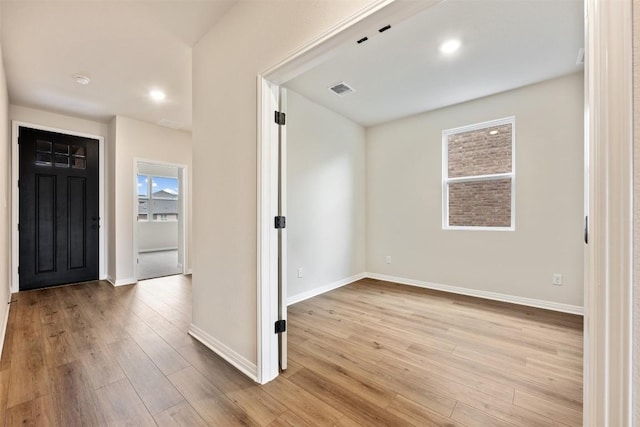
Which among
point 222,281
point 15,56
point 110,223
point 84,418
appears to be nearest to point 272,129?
point 222,281

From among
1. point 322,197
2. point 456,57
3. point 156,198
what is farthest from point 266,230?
point 156,198

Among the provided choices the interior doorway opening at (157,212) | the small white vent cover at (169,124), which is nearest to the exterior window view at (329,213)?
the small white vent cover at (169,124)

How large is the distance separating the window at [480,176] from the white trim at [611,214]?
318cm

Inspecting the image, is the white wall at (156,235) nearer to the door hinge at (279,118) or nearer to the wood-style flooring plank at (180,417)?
the wood-style flooring plank at (180,417)

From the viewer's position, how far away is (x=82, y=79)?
10.3 feet

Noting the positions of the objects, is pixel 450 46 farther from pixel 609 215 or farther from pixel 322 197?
pixel 609 215

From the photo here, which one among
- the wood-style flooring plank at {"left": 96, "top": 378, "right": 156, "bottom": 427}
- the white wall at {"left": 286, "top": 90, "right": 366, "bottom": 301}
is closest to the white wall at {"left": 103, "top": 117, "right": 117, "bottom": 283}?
the white wall at {"left": 286, "top": 90, "right": 366, "bottom": 301}

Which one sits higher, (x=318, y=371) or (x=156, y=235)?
(x=156, y=235)

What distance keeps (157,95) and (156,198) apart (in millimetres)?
5688

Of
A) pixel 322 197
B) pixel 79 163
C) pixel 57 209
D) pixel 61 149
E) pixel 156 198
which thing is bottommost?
pixel 57 209

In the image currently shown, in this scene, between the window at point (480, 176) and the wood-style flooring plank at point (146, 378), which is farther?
the window at point (480, 176)

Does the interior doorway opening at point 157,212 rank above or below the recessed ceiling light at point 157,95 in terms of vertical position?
below

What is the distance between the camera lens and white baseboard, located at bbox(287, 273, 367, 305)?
347 cm

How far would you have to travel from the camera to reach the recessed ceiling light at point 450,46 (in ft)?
7.89
